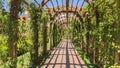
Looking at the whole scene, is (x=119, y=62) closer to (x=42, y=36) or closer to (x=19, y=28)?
(x=19, y=28)

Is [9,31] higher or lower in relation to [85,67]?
higher

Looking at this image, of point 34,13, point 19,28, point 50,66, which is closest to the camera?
point 19,28

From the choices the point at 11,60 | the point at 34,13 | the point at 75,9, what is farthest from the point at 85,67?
the point at 75,9

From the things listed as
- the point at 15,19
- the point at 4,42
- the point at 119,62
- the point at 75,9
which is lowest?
the point at 119,62

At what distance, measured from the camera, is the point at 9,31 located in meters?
7.10

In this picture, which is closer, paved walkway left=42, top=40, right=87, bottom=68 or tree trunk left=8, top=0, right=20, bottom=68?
tree trunk left=8, top=0, right=20, bottom=68

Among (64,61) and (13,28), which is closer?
(13,28)

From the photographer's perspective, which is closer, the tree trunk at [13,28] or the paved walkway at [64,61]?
the tree trunk at [13,28]

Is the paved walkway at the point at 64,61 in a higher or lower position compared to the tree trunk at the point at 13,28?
lower

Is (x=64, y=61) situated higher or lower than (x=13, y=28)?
lower

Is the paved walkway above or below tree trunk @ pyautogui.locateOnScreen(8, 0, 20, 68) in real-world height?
below

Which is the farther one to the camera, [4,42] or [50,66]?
[50,66]

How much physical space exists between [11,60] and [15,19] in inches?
45.6

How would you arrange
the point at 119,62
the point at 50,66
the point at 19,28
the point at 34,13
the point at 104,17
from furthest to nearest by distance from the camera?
1. the point at 50,66
2. the point at 34,13
3. the point at 104,17
4. the point at 19,28
5. the point at 119,62
